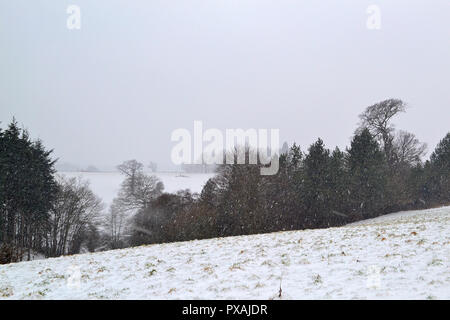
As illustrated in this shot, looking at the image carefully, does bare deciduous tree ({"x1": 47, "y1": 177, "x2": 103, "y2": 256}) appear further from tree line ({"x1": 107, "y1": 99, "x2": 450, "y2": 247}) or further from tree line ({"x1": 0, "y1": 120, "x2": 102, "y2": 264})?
tree line ({"x1": 107, "y1": 99, "x2": 450, "y2": 247})

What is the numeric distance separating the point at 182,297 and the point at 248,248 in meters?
5.04

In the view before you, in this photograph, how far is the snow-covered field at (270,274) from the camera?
5.64 meters

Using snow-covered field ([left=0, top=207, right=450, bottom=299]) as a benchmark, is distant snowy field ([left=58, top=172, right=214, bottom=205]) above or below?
above

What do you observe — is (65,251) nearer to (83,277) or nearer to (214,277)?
(83,277)

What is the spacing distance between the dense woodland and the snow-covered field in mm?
18053

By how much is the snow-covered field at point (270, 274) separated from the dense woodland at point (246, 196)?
59.2 ft

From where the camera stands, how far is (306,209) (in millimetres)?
36344

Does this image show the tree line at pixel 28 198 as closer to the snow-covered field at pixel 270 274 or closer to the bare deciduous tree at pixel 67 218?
the bare deciduous tree at pixel 67 218

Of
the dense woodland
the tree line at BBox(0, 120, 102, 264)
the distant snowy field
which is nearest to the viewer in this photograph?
the tree line at BBox(0, 120, 102, 264)

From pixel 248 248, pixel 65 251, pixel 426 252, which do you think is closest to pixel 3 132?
pixel 65 251

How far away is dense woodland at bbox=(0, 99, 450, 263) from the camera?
96.8 ft
